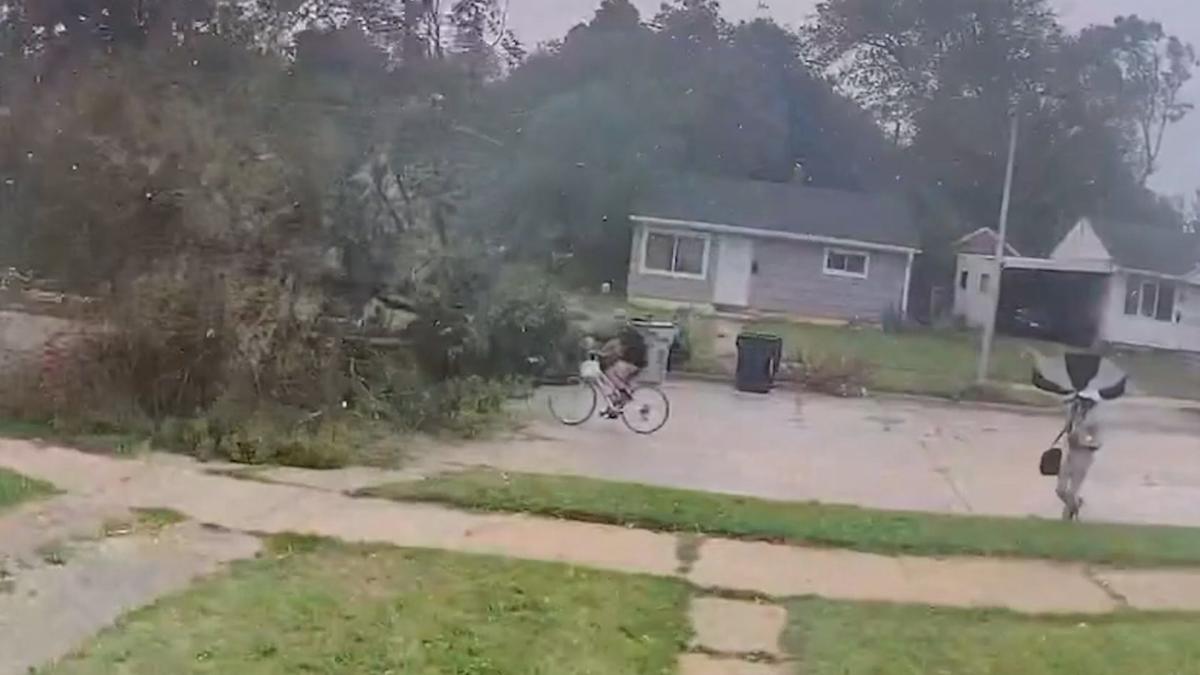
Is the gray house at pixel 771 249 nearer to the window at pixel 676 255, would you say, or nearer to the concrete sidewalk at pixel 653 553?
the window at pixel 676 255

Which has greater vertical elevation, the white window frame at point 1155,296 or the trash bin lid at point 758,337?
the white window frame at point 1155,296

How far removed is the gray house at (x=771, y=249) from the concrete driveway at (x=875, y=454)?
0.64 meters

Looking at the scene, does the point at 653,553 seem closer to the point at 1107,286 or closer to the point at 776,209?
the point at 776,209

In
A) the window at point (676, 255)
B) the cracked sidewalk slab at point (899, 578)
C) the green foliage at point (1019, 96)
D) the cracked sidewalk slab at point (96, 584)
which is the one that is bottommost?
the cracked sidewalk slab at point (96, 584)

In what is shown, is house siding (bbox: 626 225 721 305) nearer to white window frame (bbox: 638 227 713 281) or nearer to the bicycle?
white window frame (bbox: 638 227 713 281)

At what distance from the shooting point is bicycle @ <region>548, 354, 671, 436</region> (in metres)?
5.46

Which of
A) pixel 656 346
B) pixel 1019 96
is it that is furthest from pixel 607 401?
pixel 1019 96

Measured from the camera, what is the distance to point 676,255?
14.1ft

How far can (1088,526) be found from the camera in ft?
13.6

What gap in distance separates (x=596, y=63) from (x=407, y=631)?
6.90 ft

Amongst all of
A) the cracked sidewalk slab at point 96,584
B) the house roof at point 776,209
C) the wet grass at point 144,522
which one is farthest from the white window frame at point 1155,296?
the wet grass at point 144,522

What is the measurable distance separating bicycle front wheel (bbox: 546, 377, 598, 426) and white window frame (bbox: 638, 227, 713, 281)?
1.29m

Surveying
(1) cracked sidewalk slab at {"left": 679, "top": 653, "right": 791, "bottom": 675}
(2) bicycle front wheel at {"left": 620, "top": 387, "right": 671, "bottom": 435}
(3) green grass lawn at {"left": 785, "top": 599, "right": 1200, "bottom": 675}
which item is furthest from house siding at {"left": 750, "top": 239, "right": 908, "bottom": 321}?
(1) cracked sidewalk slab at {"left": 679, "top": 653, "right": 791, "bottom": 675}

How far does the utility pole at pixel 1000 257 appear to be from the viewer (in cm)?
361
